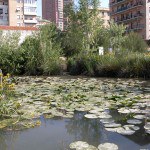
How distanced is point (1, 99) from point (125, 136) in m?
2.40

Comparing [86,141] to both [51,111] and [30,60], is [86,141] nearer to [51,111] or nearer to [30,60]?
[51,111]

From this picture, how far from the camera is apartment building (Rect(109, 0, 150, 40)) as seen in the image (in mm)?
58594

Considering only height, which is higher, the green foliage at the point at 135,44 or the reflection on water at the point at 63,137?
the green foliage at the point at 135,44

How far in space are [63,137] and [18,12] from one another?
69.2 metres

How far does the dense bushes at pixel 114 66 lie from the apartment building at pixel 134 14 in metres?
43.9

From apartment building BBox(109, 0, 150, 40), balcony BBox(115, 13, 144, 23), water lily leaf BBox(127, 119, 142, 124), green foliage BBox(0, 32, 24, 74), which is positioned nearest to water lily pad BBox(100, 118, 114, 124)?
water lily leaf BBox(127, 119, 142, 124)

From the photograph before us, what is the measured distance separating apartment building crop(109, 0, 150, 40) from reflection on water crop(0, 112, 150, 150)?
56017 millimetres

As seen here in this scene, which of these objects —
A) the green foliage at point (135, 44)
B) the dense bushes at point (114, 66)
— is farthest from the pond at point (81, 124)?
the green foliage at point (135, 44)

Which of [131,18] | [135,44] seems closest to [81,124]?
[135,44]

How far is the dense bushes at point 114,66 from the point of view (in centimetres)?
1347

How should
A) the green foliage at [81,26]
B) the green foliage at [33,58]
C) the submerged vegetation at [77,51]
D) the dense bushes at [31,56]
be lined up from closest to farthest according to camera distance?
the submerged vegetation at [77,51], the dense bushes at [31,56], the green foliage at [33,58], the green foliage at [81,26]

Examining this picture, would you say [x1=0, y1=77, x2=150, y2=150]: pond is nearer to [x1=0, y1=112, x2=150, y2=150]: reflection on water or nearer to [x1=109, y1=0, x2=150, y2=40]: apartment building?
[x1=0, y1=112, x2=150, y2=150]: reflection on water

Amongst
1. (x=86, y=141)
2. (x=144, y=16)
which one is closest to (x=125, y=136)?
(x=86, y=141)

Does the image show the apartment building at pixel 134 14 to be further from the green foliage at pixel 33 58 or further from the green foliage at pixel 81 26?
the green foliage at pixel 33 58
